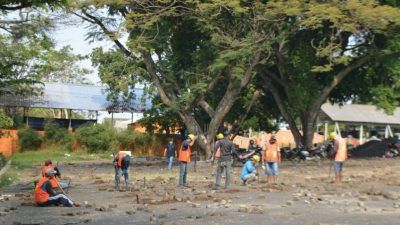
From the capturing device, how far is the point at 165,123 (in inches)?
2039

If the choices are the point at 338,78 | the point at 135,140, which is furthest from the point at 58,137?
the point at 338,78

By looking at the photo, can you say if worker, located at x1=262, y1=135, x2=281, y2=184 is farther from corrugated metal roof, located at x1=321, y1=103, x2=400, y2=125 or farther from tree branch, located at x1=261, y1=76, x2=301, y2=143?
corrugated metal roof, located at x1=321, y1=103, x2=400, y2=125

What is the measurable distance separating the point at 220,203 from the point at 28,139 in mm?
35221

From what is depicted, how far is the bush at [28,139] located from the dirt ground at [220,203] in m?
24.7

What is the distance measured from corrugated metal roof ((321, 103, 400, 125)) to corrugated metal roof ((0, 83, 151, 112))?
16.8 m

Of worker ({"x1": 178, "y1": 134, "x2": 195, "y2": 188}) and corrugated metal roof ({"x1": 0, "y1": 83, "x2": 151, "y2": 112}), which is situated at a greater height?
corrugated metal roof ({"x1": 0, "y1": 83, "x2": 151, "y2": 112})

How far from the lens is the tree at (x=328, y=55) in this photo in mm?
29078

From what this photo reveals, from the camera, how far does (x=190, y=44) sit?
125ft

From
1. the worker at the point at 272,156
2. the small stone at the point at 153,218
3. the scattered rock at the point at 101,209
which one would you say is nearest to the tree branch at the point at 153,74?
the worker at the point at 272,156

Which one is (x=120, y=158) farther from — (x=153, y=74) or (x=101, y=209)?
(x=153, y=74)

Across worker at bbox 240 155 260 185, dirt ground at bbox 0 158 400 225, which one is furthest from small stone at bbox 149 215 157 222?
worker at bbox 240 155 260 185

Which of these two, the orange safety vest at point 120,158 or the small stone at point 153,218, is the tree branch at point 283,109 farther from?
the small stone at point 153,218

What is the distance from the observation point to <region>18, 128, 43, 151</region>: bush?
158 ft

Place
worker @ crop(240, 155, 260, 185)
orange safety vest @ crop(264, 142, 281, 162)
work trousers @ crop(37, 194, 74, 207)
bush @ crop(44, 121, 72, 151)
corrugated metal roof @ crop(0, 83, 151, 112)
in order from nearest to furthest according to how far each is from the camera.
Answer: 1. work trousers @ crop(37, 194, 74, 207)
2. orange safety vest @ crop(264, 142, 281, 162)
3. worker @ crop(240, 155, 260, 185)
4. bush @ crop(44, 121, 72, 151)
5. corrugated metal roof @ crop(0, 83, 151, 112)
